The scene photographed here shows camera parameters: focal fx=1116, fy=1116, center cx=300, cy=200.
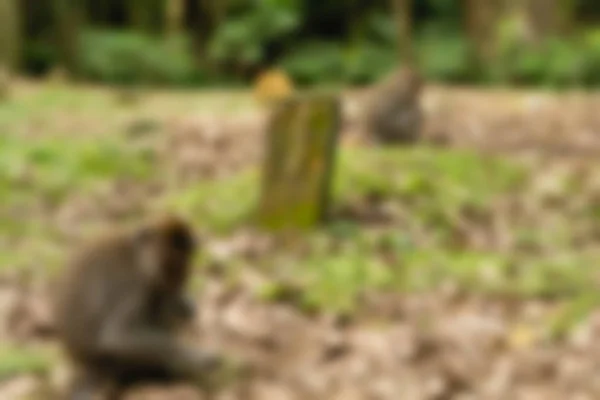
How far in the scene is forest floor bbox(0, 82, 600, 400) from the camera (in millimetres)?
5242

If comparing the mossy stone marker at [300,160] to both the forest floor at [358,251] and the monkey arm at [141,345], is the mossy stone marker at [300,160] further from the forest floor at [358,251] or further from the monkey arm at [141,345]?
the monkey arm at [141,345]

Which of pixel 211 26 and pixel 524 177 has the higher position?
pixel 211 26

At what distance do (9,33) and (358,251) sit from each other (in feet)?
35.3

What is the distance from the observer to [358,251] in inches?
294

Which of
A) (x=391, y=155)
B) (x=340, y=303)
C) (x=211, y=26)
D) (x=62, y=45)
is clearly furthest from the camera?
(x=211, y=26)

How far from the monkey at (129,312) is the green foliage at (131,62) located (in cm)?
1540

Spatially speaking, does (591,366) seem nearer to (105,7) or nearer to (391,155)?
(391,155)

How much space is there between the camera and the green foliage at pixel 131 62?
67.1 feet

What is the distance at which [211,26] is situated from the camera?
949 inches

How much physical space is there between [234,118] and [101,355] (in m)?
7.83

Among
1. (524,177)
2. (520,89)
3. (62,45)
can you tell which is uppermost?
(62,45)

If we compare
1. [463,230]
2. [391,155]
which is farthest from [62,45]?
[463,230]

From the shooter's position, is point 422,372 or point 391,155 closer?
point 422,372

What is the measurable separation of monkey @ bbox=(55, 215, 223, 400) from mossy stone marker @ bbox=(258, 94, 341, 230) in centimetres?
270
